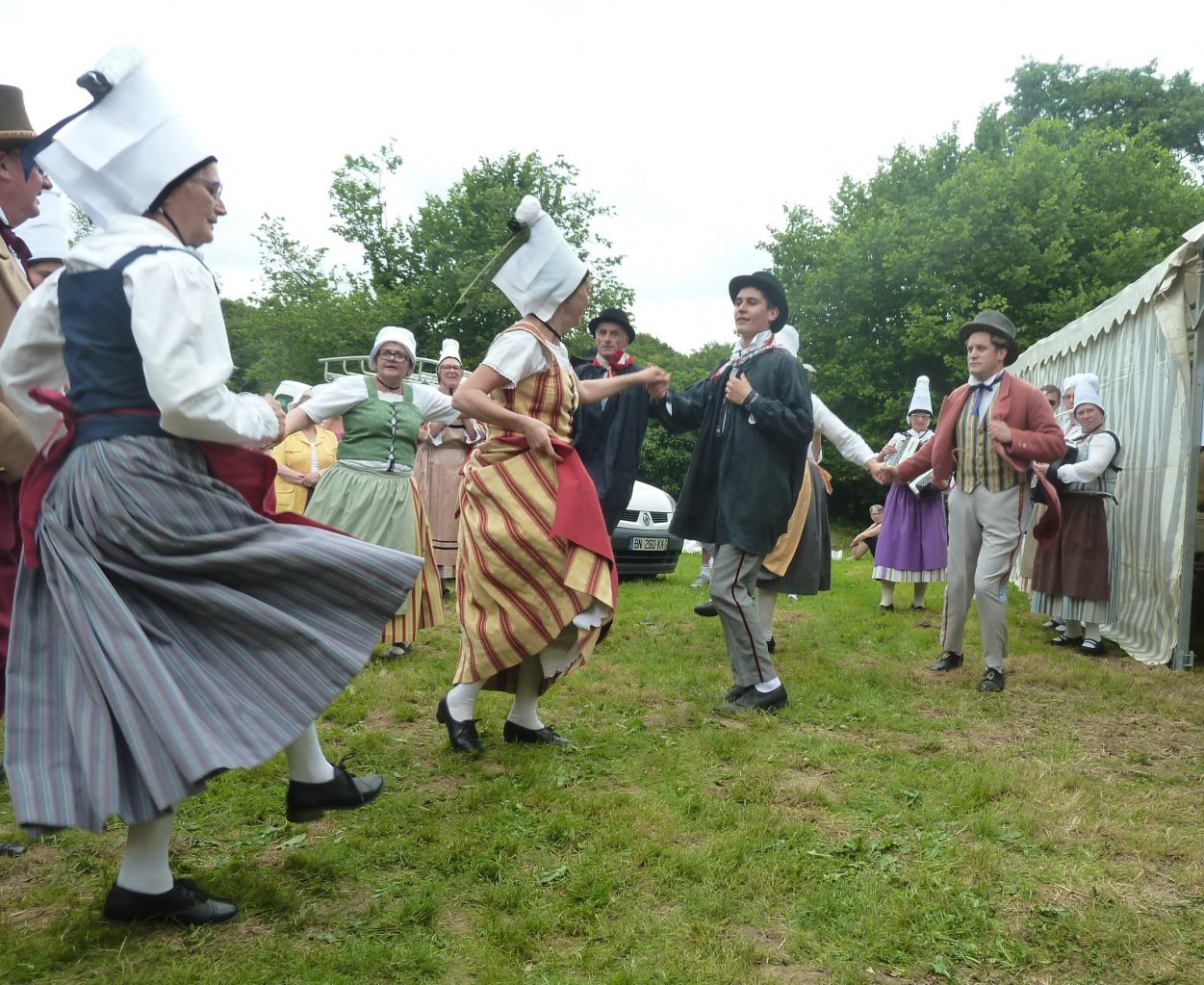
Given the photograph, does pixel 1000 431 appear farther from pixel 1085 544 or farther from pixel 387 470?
pixel 387 470

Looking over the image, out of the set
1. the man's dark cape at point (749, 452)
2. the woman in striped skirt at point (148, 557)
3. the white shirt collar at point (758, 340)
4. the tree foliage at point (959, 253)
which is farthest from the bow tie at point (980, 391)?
the tree foliage at point (959, 253)

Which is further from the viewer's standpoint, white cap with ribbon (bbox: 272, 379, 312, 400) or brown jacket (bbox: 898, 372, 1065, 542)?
white cap with ribbon (bbox: 272, 379, 312, 400)

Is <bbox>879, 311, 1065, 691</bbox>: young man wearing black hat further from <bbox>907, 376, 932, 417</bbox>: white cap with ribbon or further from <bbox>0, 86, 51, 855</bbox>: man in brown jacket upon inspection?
<bbox>0, 86, 51, 855</bbox>: man in brown jacket

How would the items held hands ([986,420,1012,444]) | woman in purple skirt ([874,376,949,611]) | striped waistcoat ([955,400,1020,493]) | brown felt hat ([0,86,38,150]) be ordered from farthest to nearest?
1. woman in purple skirt ([874,376,949,611])
2. striped waistcoat ([955,400,1020,493])
3. held hands ([986,420,1012,444])
4. brown felt hat ([0,86,38,150])

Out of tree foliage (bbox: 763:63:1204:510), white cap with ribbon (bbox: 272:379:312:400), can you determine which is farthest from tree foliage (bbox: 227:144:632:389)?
white cap with ribbon (bbox: 272:379:312:400)

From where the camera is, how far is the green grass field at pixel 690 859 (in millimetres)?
2348

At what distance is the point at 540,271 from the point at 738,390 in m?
1.29

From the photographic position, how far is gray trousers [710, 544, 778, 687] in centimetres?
479

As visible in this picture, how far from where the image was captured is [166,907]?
8.00 feet

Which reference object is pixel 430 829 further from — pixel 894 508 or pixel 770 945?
pixel 894 508

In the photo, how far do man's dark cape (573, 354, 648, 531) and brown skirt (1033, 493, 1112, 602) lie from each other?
13.1 feet

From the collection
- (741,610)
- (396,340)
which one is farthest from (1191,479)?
(396,340)

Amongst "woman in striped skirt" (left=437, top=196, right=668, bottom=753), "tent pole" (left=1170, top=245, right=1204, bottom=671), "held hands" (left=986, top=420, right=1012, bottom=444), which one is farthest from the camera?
"tent pole" (left=1170, top=245, right=1204, bottom=671)

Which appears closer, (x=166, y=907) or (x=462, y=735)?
(x=166, y=907)
